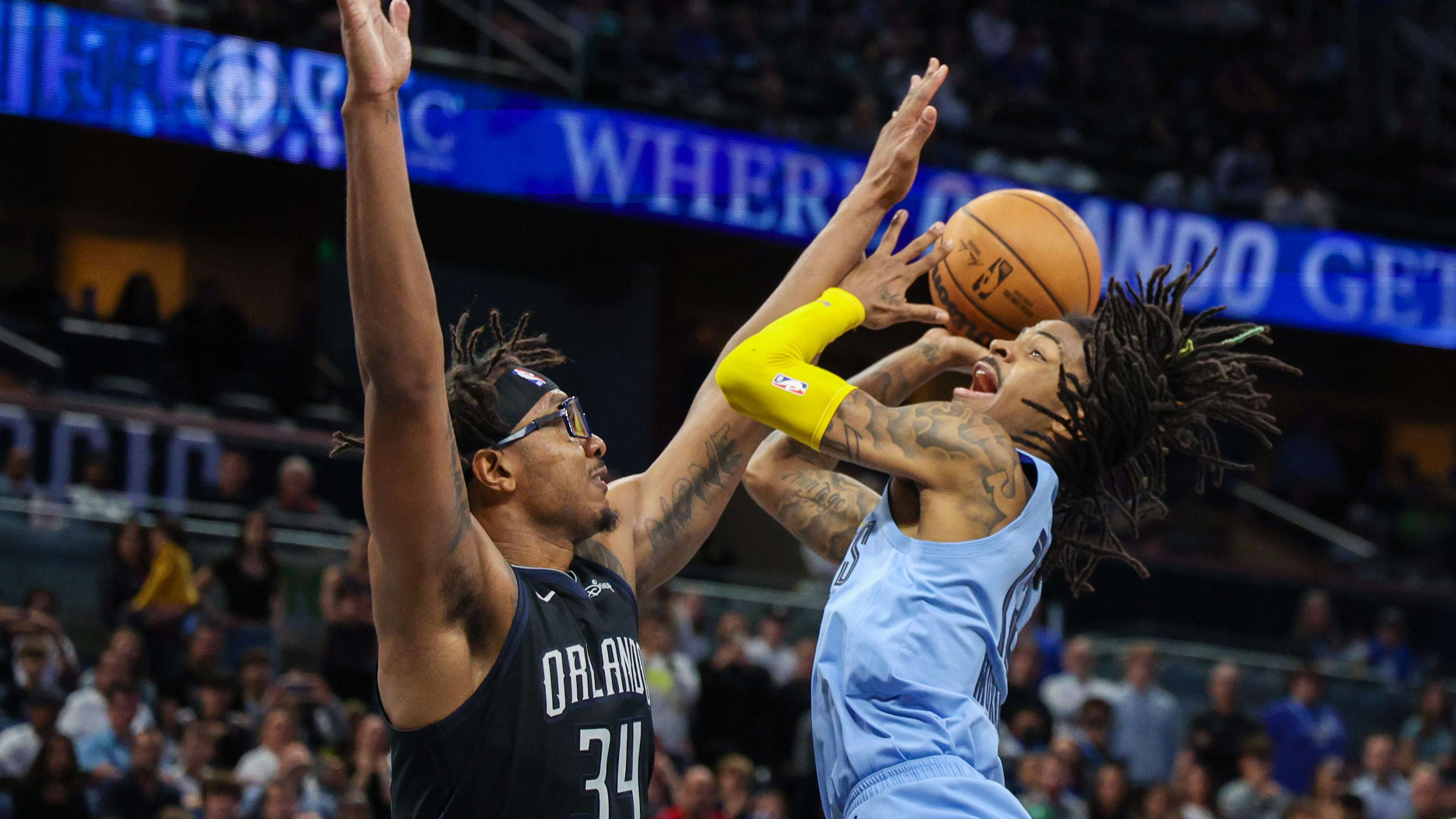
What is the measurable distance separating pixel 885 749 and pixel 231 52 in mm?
11191

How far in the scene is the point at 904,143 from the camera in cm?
386

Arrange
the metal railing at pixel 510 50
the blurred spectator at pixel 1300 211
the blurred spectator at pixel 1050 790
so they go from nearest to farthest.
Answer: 1. the blurred spectator at pixel 1050 790
2. the metal railing at pixel 510 50
3. the blurred spectator at pixel 1300 211

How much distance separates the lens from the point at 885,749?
324 centimetres

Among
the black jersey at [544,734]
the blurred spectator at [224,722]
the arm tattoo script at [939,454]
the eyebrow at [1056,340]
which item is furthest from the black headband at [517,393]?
the blurred spectator at [224,722]

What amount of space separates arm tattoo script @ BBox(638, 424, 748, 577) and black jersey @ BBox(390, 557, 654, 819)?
0.44 m

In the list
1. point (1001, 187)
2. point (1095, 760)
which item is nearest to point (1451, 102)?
point (1001, 187)

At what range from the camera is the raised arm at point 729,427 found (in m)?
3.73

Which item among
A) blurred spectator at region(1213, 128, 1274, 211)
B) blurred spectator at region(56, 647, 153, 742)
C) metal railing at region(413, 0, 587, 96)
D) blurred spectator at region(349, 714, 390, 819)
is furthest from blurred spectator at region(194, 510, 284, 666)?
blurred spectator at region(1213, 128, 1274, 211)

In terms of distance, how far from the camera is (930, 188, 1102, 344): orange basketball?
4.05 metres

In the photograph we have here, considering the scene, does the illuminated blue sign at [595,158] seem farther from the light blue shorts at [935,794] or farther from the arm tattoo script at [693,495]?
the light blue shorts at [935,794]

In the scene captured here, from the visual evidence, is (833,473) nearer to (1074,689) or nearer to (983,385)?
(983,385)

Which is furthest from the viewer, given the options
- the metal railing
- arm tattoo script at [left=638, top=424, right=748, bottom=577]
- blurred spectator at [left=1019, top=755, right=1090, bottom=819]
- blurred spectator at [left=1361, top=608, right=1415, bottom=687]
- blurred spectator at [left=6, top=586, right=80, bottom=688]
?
the metal railing

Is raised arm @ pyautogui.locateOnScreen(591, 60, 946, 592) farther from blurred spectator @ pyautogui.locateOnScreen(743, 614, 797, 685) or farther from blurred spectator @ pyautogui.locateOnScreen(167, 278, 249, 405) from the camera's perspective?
blurred spectator @ pyautogui.locateOnScreen(167, 278, 249, 405)

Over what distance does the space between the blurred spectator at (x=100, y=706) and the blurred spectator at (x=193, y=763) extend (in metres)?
0.23
